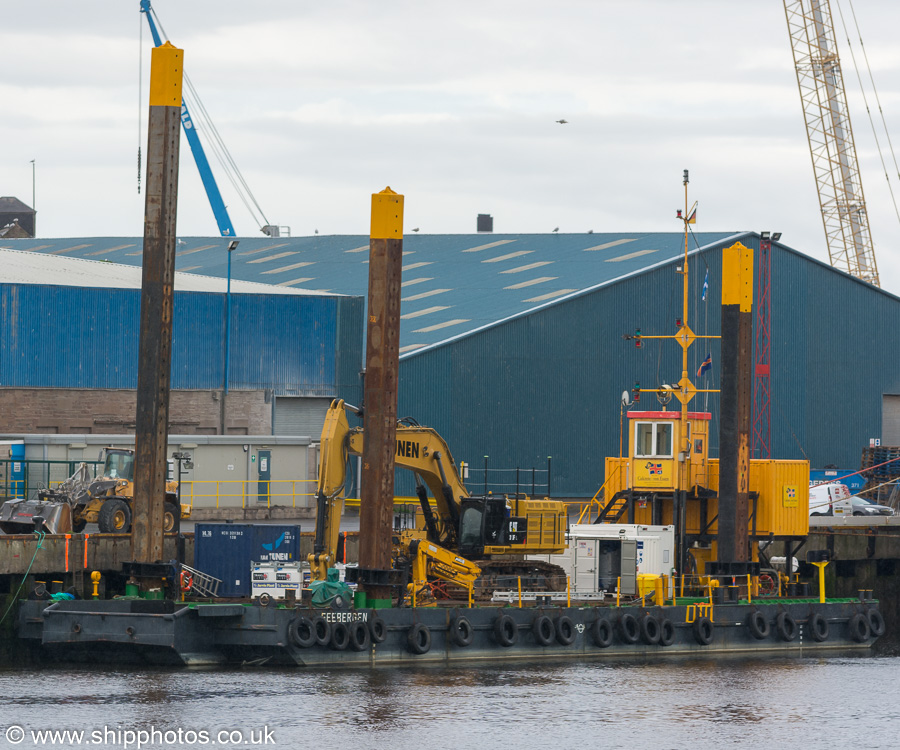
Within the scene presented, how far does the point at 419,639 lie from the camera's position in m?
34.2

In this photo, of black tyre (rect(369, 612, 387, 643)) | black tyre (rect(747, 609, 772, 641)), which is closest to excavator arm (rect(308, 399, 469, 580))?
black tyre (rect(369, 612, 387, 643))

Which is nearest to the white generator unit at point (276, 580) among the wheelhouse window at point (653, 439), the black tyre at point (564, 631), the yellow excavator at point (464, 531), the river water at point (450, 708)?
the yellow excavator at point (464, 531)

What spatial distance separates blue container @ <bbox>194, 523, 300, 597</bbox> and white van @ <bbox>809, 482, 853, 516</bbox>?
30.1 meters

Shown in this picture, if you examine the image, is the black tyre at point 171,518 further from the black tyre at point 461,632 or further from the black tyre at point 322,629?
the black tyre at point 461,632

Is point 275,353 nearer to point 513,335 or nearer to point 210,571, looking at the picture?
point 513,335

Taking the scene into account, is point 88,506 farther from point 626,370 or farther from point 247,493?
point 626,370

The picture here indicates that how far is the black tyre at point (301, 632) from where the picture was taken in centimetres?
3272

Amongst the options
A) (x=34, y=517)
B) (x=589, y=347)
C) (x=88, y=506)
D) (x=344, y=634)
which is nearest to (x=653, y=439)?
(x=344, y=634)

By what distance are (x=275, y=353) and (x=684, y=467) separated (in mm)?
27318

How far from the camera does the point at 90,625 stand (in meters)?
32.7

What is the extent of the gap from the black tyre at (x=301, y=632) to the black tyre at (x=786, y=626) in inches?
515

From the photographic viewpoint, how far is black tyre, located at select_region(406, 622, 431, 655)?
34.1 meters

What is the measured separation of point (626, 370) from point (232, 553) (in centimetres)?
3368

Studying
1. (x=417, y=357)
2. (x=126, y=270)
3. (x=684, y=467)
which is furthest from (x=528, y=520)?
(x=126, y=270)
